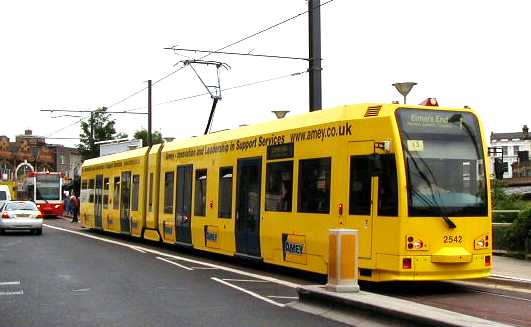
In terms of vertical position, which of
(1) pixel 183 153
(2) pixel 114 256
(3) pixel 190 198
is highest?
(1) pixel 183 153

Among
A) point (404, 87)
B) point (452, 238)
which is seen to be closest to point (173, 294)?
point (452, 238)

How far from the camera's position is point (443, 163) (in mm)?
11875

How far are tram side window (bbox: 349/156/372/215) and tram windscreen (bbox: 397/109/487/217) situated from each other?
2.42ft

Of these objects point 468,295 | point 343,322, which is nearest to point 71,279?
point 343,322

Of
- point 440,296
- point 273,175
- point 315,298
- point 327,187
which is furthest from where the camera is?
point 273,175

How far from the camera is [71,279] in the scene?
13.5 meters

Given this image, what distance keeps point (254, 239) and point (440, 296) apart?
16.0 feet

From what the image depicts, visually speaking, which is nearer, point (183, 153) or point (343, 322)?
point (343, 322)

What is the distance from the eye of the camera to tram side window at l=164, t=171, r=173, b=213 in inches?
813

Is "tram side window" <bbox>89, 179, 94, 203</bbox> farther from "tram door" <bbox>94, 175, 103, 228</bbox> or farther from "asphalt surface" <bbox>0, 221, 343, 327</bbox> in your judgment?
"asphalt surface" <bbox>0, 221, 343, 327</bbox>

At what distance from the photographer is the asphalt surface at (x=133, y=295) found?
363 inches

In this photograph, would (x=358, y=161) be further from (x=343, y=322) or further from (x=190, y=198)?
(x=190, y=198)

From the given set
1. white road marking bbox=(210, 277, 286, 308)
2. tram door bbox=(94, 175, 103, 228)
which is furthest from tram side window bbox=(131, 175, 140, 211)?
white road marking bbox=(210, 277, 286, 308)

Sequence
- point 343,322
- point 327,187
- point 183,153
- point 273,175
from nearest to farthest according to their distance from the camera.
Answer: point 343,322 → point 327,187 → point 273,175 → point 183,153
